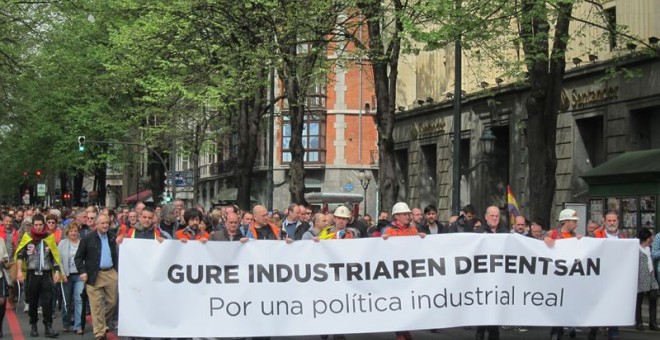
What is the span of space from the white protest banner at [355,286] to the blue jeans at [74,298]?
4057 millimetres

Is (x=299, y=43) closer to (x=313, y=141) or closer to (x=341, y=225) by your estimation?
(x=341, y=225)

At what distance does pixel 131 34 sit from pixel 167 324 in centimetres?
2560

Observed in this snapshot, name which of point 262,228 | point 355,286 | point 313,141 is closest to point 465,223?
point 262,228

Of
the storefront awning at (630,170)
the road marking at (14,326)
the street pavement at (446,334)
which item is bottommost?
the road marking at (14,326)

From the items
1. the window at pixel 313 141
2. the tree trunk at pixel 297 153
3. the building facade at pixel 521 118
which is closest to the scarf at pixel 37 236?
the building facade at pixel 521 118

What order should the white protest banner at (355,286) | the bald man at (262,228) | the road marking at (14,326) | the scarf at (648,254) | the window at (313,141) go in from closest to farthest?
the white protest banner at (355,286) < the bald man at (262,228) < the road marking at (14,326) < the scarf at (648,254) < the window at (313,141)

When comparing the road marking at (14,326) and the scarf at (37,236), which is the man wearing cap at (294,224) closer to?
the scarf at (37,236)

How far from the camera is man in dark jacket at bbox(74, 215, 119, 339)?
43.5 ft

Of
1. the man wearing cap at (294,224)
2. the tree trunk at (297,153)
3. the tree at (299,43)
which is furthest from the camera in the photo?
the tree trunk at (297,153)

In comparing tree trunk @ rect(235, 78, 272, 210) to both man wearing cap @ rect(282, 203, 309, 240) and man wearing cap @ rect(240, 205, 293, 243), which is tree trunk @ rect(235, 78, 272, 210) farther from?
man wearing cap @ rect(240, 205, 293, 243)

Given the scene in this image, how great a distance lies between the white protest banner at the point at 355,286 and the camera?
37.8 ft

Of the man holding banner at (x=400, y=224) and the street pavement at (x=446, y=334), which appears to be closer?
the man holding banner at (x=400, y=224)

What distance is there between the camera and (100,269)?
1335 centimetres

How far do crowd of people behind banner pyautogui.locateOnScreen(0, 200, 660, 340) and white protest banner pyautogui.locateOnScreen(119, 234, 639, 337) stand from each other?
199mm
